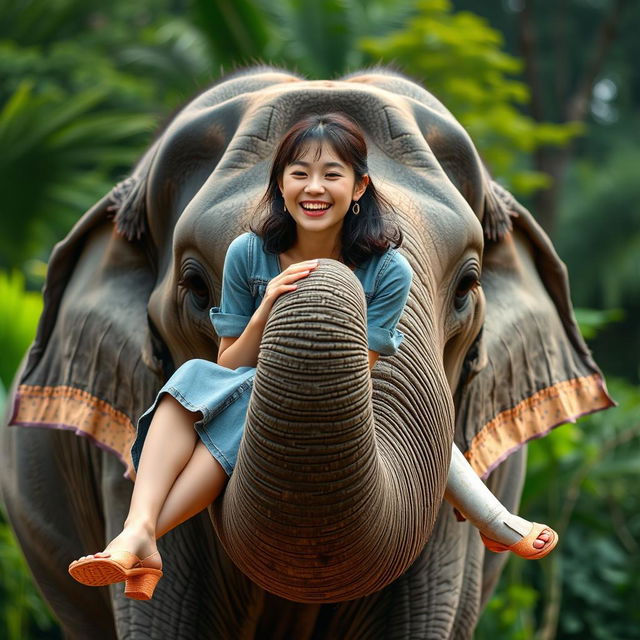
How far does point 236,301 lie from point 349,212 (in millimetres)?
295

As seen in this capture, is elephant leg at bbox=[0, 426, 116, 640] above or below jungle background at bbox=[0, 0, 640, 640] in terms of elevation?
above

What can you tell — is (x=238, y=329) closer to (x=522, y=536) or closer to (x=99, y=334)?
(x=522, y=536)

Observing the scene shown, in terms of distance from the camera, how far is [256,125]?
3.55m

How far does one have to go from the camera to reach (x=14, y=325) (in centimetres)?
694

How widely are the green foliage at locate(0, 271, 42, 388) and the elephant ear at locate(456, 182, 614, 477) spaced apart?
10.7 feet

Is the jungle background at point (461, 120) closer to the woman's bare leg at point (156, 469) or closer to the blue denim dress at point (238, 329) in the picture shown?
the blue denim dress at point (238, 329)

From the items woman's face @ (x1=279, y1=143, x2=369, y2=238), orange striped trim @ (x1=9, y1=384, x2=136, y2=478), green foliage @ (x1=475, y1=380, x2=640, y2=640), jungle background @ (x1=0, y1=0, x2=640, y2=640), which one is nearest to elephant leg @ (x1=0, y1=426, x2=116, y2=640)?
orange striped trim @ (x1=9, y1=384, x2=136, y2=478)

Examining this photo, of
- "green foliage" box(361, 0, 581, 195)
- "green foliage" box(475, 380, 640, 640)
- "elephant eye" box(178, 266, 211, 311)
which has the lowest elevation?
"green foliage" box(475, 380, 640, 640)

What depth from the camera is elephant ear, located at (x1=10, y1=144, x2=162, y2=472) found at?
3924mm

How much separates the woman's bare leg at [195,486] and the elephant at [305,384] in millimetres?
61

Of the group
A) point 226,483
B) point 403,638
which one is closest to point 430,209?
point 226,483

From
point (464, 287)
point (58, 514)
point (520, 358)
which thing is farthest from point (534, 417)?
point (58, 514)

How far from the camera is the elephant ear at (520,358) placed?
388cm

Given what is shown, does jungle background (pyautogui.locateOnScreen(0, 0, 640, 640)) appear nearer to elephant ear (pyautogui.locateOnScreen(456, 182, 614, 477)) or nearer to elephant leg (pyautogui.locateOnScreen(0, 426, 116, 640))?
elephant ear (pyautogui.locateOnScreen(456, 182, 614, 477))
